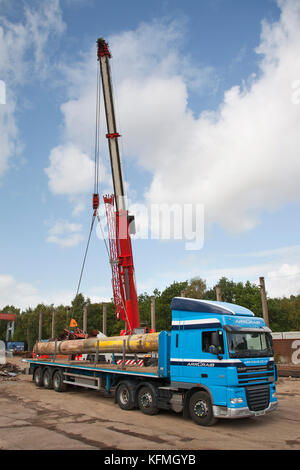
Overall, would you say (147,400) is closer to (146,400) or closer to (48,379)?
(146,400)

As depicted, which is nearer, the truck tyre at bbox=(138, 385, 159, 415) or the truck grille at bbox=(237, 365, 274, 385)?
the truck grille at bbox=(237, 365, 274, 385)

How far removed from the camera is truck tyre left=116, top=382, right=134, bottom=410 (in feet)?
38.0

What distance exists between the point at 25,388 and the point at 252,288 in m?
46.5

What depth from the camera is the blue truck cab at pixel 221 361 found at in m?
9.02

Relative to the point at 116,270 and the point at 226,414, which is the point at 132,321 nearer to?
the point at 116,270

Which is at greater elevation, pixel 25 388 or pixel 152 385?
pixel 152 385

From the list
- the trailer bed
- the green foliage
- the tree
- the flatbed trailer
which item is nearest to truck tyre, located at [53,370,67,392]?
the trailer bed

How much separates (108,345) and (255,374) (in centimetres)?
628

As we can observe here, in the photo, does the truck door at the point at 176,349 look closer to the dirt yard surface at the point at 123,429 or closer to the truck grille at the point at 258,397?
the dirt yard surface at the point at 123,429

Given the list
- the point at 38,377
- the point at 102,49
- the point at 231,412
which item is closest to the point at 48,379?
the point at 38,377

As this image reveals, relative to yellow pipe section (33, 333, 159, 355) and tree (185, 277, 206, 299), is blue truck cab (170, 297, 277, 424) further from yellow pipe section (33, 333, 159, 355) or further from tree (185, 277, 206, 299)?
tree (185, 277, 206, 299)

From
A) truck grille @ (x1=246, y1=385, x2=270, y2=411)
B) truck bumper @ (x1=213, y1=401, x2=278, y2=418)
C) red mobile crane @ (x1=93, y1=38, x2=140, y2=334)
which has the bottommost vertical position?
truck bumper @ (x1=213, y1=401, x2=278, y2=418)

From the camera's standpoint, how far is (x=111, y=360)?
1416cm
